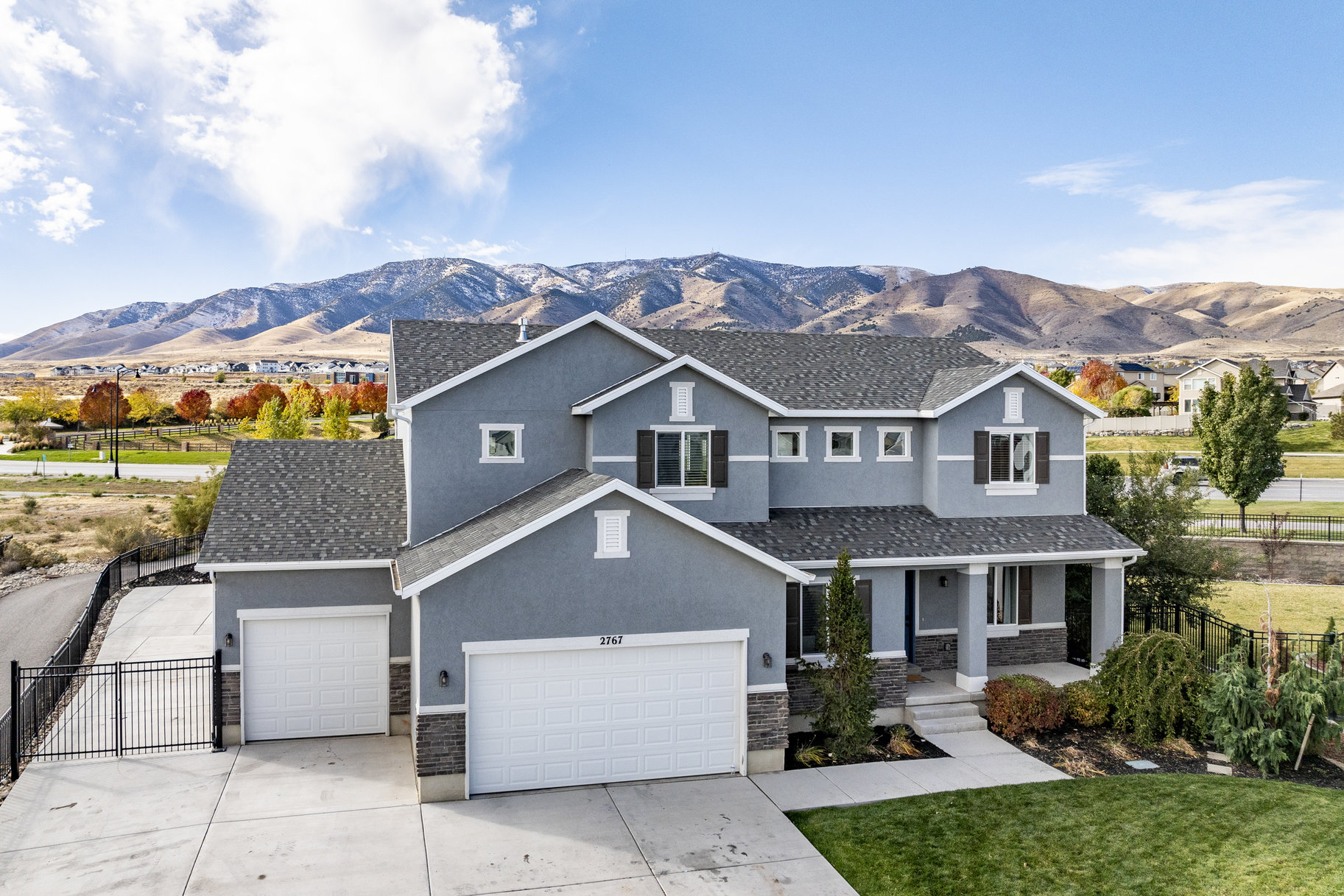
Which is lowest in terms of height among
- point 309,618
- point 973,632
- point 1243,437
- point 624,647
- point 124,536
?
point 973,632

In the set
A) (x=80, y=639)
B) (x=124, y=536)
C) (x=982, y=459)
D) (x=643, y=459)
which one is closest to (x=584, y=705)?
(x=643, y=459)

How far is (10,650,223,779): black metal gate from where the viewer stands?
14.5 meters

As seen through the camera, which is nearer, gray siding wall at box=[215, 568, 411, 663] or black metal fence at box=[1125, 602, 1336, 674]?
gray siding wall at box=[215, 568, 411, 663]

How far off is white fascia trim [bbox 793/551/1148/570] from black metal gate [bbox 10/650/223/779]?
11.8 metres

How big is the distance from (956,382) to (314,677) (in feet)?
51.0

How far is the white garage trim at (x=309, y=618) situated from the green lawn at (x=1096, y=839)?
325 inches

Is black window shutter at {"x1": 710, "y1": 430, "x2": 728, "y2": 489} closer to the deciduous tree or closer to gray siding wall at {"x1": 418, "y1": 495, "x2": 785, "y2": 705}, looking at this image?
gray siding wall at {"x1": 418, "y1": 495, "x2": 785, "y2": 705}

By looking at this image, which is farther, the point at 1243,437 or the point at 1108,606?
the point at 1243,437

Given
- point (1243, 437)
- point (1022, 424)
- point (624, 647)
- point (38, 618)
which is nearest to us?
point (624, 647)

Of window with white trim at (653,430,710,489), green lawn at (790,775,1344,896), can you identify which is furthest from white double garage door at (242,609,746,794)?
window with white trim at (653,430,710,489)

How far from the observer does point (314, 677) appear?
51.5 ft

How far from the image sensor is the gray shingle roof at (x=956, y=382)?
1900 centimetres

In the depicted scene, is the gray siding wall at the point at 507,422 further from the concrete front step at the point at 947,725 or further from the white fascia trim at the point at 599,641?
the concrete front step at the point at 947,725

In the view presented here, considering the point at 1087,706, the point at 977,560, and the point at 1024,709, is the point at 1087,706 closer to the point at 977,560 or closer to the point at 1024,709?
the point at 1024,709
